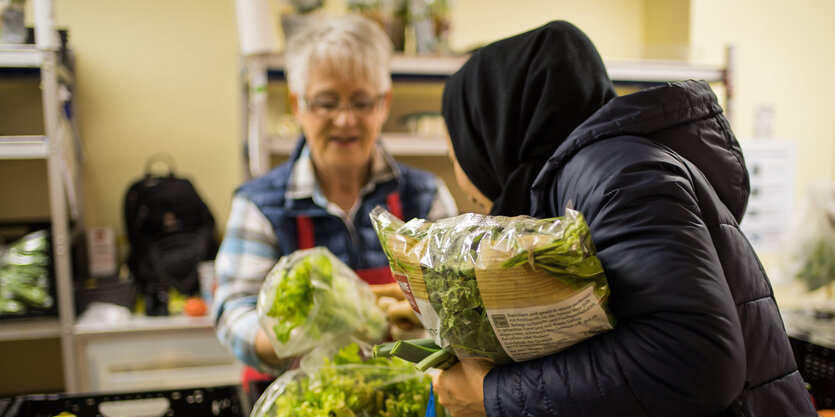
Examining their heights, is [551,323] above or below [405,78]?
below

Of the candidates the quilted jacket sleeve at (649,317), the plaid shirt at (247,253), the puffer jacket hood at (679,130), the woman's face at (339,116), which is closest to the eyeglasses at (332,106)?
the woman's face at (339,116)

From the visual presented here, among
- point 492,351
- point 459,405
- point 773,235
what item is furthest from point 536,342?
point 773,235

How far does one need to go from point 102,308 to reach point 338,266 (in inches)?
78.0

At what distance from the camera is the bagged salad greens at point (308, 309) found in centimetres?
103

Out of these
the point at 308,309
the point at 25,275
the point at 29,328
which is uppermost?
the point at 308,309

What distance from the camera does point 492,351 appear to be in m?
0.69

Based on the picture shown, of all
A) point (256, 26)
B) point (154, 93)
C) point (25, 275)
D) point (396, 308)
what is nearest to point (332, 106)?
point (396, 308)

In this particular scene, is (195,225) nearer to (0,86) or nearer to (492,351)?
(0,86)

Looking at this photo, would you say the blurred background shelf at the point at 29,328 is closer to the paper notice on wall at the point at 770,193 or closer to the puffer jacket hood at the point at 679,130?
the puffer jacket hood at the point at 679,130

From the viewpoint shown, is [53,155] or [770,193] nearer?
[53,155]

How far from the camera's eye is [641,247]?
23.9 inches

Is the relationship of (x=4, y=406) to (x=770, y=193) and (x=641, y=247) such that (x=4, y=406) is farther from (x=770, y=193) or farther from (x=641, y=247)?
(x=770, y=193)

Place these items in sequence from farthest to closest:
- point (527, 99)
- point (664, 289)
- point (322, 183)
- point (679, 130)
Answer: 1. point (322, 183)
2. point (527, 99)
3. point (679, 130)
4. point (664, 289)

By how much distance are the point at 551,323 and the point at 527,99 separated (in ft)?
1.17
